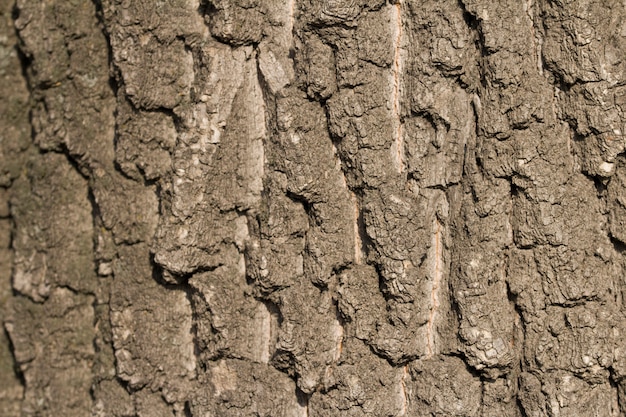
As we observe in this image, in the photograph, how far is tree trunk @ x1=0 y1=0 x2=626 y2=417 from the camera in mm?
1789

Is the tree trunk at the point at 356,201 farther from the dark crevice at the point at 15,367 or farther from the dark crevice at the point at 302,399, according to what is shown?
the dark crevice at the point at 15,367

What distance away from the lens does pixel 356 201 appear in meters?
1.91

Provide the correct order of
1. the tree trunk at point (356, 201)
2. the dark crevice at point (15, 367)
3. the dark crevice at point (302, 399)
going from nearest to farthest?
Result: 1. the tree trunk at point (356, 201)
2. the dark crevice at point (302, 399)
3. the dark crevice at point (15, 367)

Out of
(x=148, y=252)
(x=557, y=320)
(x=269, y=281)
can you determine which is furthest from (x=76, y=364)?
(x=557, y=320)

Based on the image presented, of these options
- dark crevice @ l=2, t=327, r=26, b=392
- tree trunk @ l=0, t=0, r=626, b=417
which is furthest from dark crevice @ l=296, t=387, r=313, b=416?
dark crevice @ l=2, t=327, r=26, b=392

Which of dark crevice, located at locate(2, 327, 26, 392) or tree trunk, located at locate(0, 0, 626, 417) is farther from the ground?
tree trunk, located at locate(0, 0, 626, 417)

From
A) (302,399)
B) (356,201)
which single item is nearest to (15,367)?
(302,399)

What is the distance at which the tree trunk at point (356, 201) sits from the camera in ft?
5.87

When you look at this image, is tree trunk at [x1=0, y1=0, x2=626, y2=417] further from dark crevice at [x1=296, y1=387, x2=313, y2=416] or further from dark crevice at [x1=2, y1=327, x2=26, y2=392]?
dark crevice at [x1=2, y1=327, x2=26, y2=392]

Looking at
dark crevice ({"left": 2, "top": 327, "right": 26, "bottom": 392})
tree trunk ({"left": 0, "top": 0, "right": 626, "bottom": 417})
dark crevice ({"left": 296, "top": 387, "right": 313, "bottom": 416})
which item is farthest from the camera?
dark crevice ({"left": 2, "top": 327, "right": 26, "bottom": 392})

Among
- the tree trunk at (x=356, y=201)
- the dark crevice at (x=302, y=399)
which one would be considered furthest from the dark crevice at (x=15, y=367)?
the dark crevice at (x=302, y=399)

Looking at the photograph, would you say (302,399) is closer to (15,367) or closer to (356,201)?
(356,201)

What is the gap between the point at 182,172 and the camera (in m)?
1.97

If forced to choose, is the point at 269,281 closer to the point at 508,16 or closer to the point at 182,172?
the point at 182,172
